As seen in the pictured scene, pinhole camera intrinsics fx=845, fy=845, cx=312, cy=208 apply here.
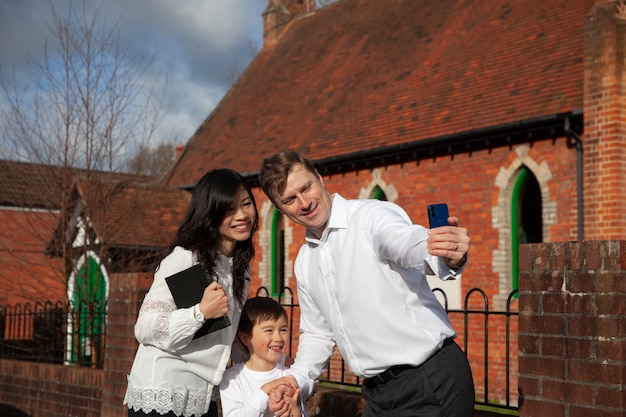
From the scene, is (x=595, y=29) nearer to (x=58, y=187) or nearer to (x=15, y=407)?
(x=58, y=187)

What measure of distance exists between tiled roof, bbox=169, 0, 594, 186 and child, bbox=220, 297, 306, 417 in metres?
10.6

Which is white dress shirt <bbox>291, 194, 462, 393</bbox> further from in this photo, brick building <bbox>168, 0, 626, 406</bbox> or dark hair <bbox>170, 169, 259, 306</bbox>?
brick building <bbox>168, 0, 626, 406</bbox>

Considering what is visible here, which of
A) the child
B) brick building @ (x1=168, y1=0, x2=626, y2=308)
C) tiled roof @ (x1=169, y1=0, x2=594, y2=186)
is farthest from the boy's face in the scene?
tiled roof @ (x1=169, y1=0, x2=594, y2=186)

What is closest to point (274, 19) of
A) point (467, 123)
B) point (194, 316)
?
point (467, 123)

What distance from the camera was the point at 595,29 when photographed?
13.7 meters

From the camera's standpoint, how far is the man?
329 centimetres

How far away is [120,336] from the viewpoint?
7543 millimetres

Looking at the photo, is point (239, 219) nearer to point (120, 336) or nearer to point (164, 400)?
point (164, 400)

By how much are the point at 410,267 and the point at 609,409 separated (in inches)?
80.9

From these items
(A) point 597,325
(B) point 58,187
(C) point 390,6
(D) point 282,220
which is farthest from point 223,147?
(A) point 597,325

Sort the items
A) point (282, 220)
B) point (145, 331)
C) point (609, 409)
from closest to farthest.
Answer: point (145, 331) < point (609, 409) < point (282, 220)

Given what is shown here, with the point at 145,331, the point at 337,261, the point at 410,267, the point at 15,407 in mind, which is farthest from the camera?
the point at 15,407

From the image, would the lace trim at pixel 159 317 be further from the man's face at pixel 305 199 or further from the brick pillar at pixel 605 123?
the brick pillar at pixel 605 123

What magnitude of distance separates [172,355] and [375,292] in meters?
1.08
